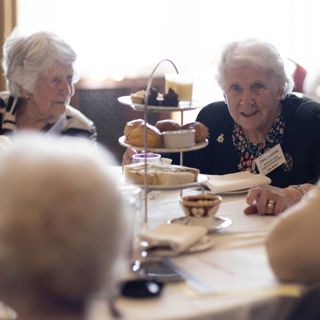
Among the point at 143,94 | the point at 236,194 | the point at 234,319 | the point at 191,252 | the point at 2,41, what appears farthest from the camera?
the point at 2,41

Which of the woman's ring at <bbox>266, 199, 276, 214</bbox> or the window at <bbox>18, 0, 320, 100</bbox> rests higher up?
the window at <bbox>18, 0, 320, 100</bbox>

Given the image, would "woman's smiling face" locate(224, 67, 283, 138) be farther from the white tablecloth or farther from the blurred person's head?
the white tablecloth

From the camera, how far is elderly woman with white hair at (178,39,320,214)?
2.85 m

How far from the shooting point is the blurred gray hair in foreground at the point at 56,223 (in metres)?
1.02

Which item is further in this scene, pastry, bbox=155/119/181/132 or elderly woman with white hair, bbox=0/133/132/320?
pastry, bbox=155/119/181/132

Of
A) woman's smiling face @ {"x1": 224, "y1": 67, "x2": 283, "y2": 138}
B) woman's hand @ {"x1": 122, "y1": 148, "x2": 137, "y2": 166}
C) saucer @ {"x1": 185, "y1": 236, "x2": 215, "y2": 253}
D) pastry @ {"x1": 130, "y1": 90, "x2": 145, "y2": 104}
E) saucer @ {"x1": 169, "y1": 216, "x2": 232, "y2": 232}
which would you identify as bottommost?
woman's hand @ {"x1": 122, "y1": 148, "x2": 137, "y2": 166}

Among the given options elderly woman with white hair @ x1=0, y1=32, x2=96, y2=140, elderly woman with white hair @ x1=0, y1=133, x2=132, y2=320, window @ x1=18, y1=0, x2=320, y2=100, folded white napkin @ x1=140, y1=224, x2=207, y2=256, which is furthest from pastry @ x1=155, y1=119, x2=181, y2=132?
window @ x1=18, y1=0, x2=320, y2=100

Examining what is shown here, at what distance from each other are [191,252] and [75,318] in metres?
0.85

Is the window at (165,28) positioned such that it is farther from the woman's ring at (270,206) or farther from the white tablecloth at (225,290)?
the white tablecloth at (225,290)

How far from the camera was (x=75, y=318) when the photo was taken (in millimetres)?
1058

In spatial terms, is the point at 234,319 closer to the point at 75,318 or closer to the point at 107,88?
the point at 75,318

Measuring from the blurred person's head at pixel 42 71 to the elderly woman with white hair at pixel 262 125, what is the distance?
647mm

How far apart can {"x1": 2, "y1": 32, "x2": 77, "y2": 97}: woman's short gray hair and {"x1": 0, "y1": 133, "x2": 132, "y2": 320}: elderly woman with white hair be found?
7.03 ft

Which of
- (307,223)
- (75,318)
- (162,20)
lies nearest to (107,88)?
(162,20)
